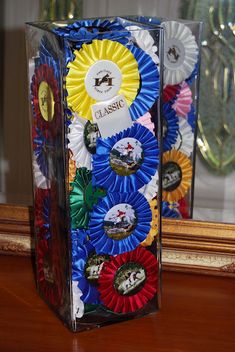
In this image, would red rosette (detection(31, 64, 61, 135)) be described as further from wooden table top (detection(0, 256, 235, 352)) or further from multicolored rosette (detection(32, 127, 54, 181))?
wooden table top (detection(0, 256, 235, 352))

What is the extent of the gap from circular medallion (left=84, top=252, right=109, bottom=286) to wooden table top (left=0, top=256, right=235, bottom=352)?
6cm

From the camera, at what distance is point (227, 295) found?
771mm

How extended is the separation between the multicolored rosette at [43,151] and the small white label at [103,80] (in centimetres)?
7

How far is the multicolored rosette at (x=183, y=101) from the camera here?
831mm

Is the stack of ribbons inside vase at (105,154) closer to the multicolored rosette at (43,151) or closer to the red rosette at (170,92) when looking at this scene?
the multicolored rosette at (43,151)

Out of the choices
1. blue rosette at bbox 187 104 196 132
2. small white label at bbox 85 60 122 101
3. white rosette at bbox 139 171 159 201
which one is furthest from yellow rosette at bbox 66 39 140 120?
blue rosette at bbox 187 104 196 132

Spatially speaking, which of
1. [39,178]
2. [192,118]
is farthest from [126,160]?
[192,118]

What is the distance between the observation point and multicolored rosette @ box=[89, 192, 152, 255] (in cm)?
67

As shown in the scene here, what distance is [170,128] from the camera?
84 cm

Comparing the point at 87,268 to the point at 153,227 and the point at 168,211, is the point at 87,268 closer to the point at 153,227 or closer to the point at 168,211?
the point at 153,227

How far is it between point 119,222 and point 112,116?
0.11 metres

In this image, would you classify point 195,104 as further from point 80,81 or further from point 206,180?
point 80,81

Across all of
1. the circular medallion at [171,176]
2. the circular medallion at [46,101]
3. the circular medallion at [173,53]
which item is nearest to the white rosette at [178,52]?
the circular medallion at [173,53]

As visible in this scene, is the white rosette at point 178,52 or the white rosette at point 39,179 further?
the white rosette at point 178,52
